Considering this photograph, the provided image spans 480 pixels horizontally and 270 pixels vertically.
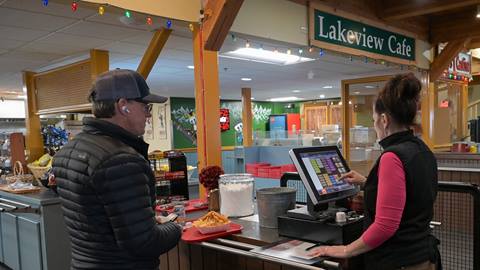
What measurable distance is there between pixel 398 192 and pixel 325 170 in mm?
557

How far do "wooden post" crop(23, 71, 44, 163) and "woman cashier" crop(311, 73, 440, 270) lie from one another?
5284 millimetres

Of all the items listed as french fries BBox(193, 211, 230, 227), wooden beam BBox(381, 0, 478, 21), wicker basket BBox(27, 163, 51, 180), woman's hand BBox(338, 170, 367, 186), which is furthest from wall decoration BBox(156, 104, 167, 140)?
woman's hand BBox(338, 170, 367, 186)

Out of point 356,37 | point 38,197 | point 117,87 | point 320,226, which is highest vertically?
point 356,37

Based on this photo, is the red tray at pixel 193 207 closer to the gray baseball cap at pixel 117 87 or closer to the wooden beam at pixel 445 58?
the gray baseball cap at pixel 117 87

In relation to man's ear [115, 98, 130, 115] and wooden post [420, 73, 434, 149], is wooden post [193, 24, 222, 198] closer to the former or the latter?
man's ear [115, 98, 130, 115]

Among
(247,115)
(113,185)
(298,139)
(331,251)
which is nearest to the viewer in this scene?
(113,185)

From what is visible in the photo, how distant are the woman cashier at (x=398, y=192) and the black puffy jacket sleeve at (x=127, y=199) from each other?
0.79 meters

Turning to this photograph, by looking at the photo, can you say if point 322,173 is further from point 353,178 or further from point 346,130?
point 346,130

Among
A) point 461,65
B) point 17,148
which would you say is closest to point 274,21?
point 17,148

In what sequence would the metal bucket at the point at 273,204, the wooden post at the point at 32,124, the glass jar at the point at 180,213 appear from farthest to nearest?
1. the wooden post at the point at 32,124
2. the glass jar at the point at 180,213
3. the metal bucket at the point at 273,204

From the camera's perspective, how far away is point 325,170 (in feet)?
6.51

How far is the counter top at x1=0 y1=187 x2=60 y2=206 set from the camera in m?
3.37

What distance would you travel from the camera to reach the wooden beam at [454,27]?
5.95m

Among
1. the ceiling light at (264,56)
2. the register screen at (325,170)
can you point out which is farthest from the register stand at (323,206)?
the ceiling light at (264,56)
